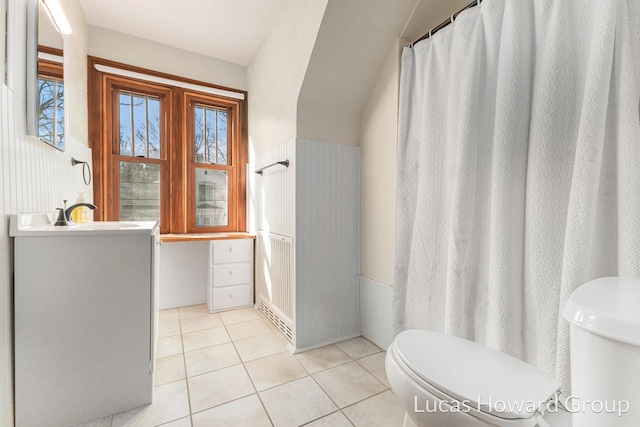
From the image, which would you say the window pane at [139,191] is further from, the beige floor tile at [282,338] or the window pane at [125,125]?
the beige floor tile at [282,338]

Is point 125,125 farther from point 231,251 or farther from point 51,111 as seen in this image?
point 231,251

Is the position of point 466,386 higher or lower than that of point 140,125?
lower

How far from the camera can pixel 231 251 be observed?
259 centimetres

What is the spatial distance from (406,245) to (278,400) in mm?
1107

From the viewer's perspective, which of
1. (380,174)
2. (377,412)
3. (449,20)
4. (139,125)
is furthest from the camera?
(139,125)

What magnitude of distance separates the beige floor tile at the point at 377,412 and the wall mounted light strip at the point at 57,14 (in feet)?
8.62

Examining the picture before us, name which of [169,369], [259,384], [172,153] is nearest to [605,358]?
[259,384]

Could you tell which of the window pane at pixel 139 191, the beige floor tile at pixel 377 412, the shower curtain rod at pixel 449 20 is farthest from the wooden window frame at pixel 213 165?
the beige floor tile at pixel 377 412

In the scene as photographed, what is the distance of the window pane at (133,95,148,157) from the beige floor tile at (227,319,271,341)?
1849 mm

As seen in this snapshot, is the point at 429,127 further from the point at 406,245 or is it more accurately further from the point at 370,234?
the point at 370,234

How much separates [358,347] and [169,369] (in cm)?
124

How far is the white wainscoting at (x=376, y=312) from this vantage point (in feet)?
6.04

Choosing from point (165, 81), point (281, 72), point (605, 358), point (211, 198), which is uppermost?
point (165, 81)

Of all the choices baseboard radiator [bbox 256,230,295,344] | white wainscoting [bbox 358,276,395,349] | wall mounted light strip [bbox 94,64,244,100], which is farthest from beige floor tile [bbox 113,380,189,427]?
wall mounted light strip [bbox 94,64,244,100]
